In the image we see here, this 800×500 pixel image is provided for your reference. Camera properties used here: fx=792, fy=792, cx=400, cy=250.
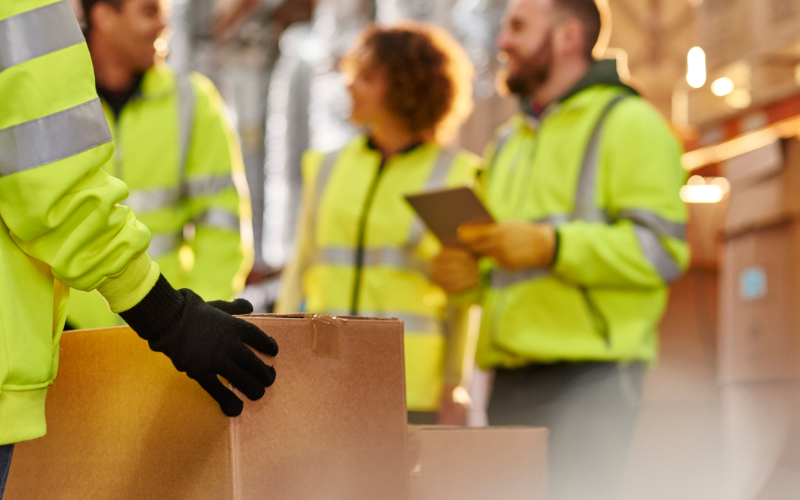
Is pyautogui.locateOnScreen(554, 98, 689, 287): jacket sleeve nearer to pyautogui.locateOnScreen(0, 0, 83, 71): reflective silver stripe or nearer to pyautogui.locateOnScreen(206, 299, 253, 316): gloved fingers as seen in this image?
pyautogui.locateOnScreen(206, 299, 253, 316): gloved fingers

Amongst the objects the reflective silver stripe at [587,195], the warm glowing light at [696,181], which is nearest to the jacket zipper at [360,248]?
the reflective silver stripe at [587,195]

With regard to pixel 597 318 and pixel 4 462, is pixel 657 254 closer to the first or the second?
pixel 597 318

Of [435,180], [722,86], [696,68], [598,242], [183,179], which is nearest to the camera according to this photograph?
[598,242]

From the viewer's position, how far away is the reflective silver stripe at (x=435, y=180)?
2.23 meters

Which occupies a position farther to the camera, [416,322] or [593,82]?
[416,322]

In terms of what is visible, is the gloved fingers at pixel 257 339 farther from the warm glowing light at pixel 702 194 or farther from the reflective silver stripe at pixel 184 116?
the warm glowing light at pixel 702 194

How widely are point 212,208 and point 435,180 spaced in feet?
2.17

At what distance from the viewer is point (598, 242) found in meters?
1.81

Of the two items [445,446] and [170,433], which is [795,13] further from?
[170,433]

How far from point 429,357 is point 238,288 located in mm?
554

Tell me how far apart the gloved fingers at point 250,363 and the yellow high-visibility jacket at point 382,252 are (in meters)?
1.21

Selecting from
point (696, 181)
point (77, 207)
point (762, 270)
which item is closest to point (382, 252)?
point (762, 270)

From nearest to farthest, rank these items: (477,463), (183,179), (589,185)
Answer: (477,463)
(589,185)
(183,179)

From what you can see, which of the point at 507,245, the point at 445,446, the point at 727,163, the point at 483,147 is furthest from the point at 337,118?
the point at 445,446
